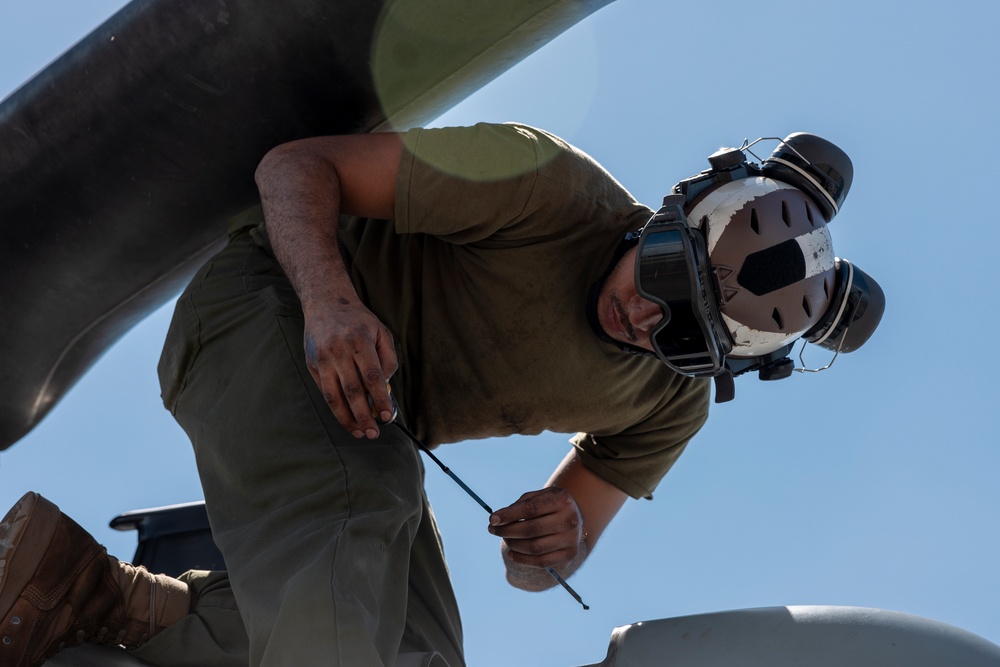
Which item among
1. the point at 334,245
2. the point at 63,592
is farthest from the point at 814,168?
the point at 63,592

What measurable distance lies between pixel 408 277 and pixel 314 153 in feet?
1.35

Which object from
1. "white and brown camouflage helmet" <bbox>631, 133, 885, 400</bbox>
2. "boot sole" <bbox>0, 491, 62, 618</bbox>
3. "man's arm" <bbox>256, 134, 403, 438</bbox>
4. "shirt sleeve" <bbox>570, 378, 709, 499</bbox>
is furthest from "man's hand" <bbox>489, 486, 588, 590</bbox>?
"boot sole" <bbox>0, 491, 62, 618</bbox>

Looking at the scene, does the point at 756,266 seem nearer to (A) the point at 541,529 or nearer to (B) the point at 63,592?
(A) the point at 541,529

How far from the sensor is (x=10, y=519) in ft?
7.34

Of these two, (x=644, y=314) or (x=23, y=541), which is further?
(x=644, y=314)

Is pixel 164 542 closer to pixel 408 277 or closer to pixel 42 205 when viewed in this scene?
pixel 42 205

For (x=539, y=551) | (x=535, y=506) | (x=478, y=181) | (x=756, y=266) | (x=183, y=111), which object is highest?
(x=183, y=111)

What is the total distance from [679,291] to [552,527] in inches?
27.7

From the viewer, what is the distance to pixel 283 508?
6.51 ft

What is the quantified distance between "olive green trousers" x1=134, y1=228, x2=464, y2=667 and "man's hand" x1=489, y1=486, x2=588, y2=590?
0.19 meters

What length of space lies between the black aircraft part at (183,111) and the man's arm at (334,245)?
0.77 ft

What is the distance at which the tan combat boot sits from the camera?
2156 millimetres

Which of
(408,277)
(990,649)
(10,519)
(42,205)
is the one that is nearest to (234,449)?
(10,519)

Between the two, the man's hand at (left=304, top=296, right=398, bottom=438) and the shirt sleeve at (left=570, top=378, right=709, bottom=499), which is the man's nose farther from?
the man's hand at (left=304, top=296, right=398, bottom=438)
